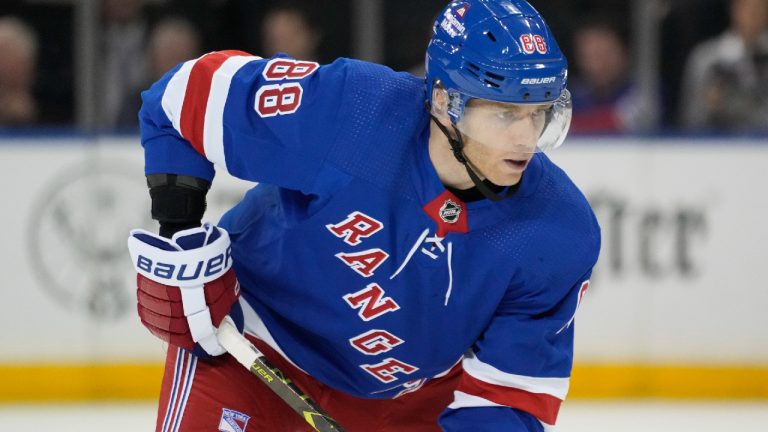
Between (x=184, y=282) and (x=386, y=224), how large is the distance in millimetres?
412

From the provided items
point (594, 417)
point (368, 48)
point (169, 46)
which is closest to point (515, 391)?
point (594, 417)

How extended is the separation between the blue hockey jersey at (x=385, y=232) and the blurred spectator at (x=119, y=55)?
2648mm

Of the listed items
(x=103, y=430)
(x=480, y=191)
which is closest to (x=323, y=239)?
(x=480, y=191)

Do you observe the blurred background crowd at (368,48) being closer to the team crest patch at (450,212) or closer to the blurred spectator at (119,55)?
the blurred spectator at (119,55)

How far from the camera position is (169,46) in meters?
5.15

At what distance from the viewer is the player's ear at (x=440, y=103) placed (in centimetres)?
231

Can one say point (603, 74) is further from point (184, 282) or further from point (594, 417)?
point (184, 282)

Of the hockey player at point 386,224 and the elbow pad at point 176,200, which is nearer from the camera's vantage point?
the hockey player at point 386,224

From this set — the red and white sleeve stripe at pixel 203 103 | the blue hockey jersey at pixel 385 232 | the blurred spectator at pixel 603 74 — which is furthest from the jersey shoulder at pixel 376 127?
the blurred spectator at pixel 603 74

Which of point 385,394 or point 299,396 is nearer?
point 299,396

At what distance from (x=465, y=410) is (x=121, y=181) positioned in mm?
2859

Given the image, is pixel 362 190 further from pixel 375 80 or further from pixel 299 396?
pixel 299 396

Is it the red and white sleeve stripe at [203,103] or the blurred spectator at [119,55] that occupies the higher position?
the red and white sleeve stripe at [203,103]

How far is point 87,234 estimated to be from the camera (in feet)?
16.3
